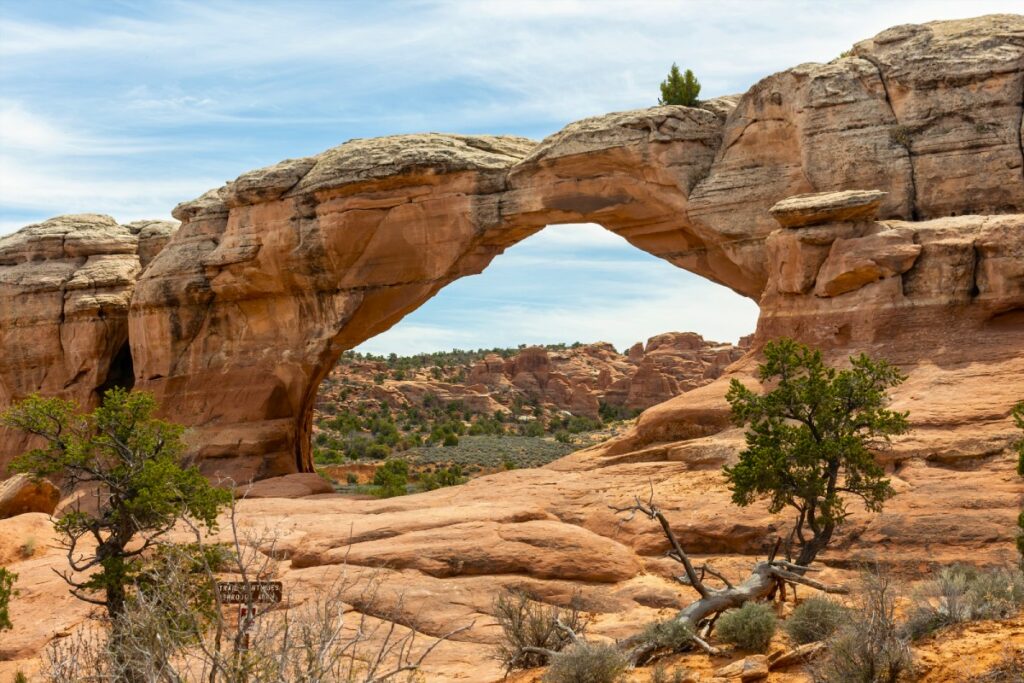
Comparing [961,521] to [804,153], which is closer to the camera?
[961,521]

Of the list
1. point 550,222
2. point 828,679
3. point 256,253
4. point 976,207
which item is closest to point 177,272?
point 256,253

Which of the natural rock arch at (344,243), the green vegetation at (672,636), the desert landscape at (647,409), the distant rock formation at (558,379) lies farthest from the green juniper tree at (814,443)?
the distant rock formation at (558,379)

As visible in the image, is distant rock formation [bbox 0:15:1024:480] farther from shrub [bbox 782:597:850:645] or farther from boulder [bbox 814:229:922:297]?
shrub [bbox 782:597:850:645]

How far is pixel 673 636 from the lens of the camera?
13.7 metres

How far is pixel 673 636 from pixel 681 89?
16.1 metres

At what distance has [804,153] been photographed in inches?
921

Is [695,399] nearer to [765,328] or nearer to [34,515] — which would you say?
[765,328]

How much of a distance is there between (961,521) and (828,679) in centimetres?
683

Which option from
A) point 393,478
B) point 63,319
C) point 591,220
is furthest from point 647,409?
point 63,319

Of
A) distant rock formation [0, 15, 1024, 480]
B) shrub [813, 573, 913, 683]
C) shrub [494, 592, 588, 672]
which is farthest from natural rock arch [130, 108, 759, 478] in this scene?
shrub [813, 573, 913, 683]

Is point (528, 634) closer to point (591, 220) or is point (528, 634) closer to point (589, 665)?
point (589, 665)

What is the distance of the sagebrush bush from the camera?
476 inches

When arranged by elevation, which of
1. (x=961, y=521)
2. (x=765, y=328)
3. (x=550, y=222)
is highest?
(x=550, y=222)

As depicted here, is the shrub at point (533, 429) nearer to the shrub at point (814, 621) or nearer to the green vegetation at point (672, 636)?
the green vegetation at point (672, 636)
